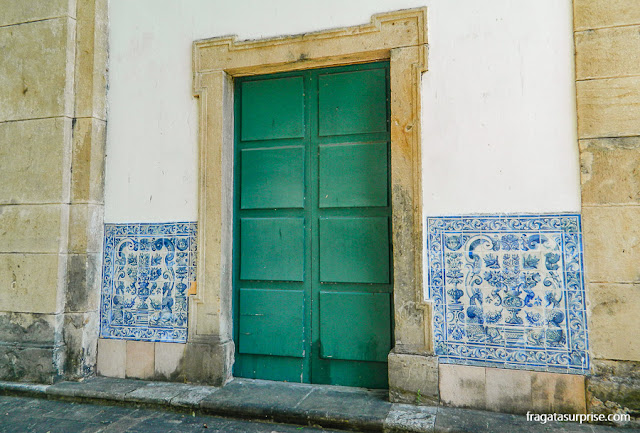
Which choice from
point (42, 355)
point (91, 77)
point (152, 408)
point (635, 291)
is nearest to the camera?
point (635, 291)

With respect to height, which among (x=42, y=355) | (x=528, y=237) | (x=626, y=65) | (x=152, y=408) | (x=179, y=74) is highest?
(x=179, y=74)

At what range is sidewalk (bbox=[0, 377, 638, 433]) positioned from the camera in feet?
8.77

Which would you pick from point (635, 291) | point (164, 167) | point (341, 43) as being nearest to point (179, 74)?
point (164, 167)

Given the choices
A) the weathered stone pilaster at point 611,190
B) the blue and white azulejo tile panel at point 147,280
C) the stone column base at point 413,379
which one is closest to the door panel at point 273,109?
the blue and white azulejo tile panel at point 147,280

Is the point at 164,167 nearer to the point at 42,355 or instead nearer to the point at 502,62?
the point at 42,355

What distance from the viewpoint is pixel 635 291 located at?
2693 mm

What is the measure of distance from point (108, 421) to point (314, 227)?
1.82 m

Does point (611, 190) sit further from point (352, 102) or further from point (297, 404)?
point (297, 404)

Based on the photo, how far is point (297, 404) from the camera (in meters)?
2.96

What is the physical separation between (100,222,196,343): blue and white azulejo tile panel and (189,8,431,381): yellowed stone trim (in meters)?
0.13

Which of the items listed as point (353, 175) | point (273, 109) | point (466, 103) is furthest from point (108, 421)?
Result: point (466, 103)

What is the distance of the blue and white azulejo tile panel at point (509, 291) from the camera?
280cm

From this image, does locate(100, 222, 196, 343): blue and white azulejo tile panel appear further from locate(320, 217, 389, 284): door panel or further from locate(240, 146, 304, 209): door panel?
locate(320, 217, 389, 284): door panel

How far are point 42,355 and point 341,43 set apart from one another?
3133 mm
